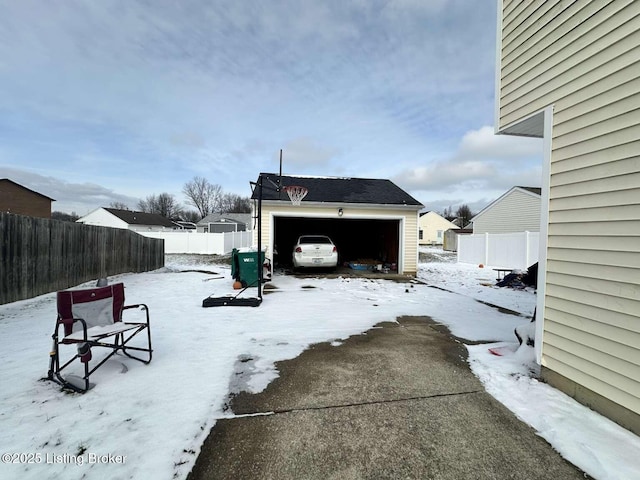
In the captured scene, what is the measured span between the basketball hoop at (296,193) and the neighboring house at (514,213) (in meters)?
15.5

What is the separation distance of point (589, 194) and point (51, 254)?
9692 millimetres

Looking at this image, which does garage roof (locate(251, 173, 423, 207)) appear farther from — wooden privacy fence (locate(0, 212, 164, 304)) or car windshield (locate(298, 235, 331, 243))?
wooden privacy fence (locate(0, 212, 164, 304))

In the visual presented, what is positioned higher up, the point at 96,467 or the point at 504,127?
the point at 504,127

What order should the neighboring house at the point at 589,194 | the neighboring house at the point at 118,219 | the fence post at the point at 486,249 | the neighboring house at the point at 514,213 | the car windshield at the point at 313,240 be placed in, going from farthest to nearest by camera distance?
the neighboring house at the point at 118,219
the neighboring house at the point at 514,213
the fence post at the point at 486,249
the car windshield at the point at 313,240
the neighboring house at the point at 589,194

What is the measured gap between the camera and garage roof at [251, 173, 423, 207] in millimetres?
10992

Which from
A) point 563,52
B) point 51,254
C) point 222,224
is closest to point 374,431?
point 563,52

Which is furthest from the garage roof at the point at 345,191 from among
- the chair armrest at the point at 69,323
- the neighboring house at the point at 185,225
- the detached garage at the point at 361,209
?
the neighboring house at the point at 185,225

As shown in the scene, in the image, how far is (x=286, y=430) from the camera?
2227 millimetres

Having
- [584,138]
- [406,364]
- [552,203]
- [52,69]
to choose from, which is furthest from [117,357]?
[52,69]

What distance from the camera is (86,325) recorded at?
2838 mm

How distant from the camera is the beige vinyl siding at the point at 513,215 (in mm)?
18142

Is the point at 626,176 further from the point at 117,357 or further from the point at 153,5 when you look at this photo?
the point at 153,5

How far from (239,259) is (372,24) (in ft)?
24.7

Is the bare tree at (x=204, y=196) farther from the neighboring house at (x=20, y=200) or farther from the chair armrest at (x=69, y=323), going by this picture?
the chair armrest at (x=69, y=323)
